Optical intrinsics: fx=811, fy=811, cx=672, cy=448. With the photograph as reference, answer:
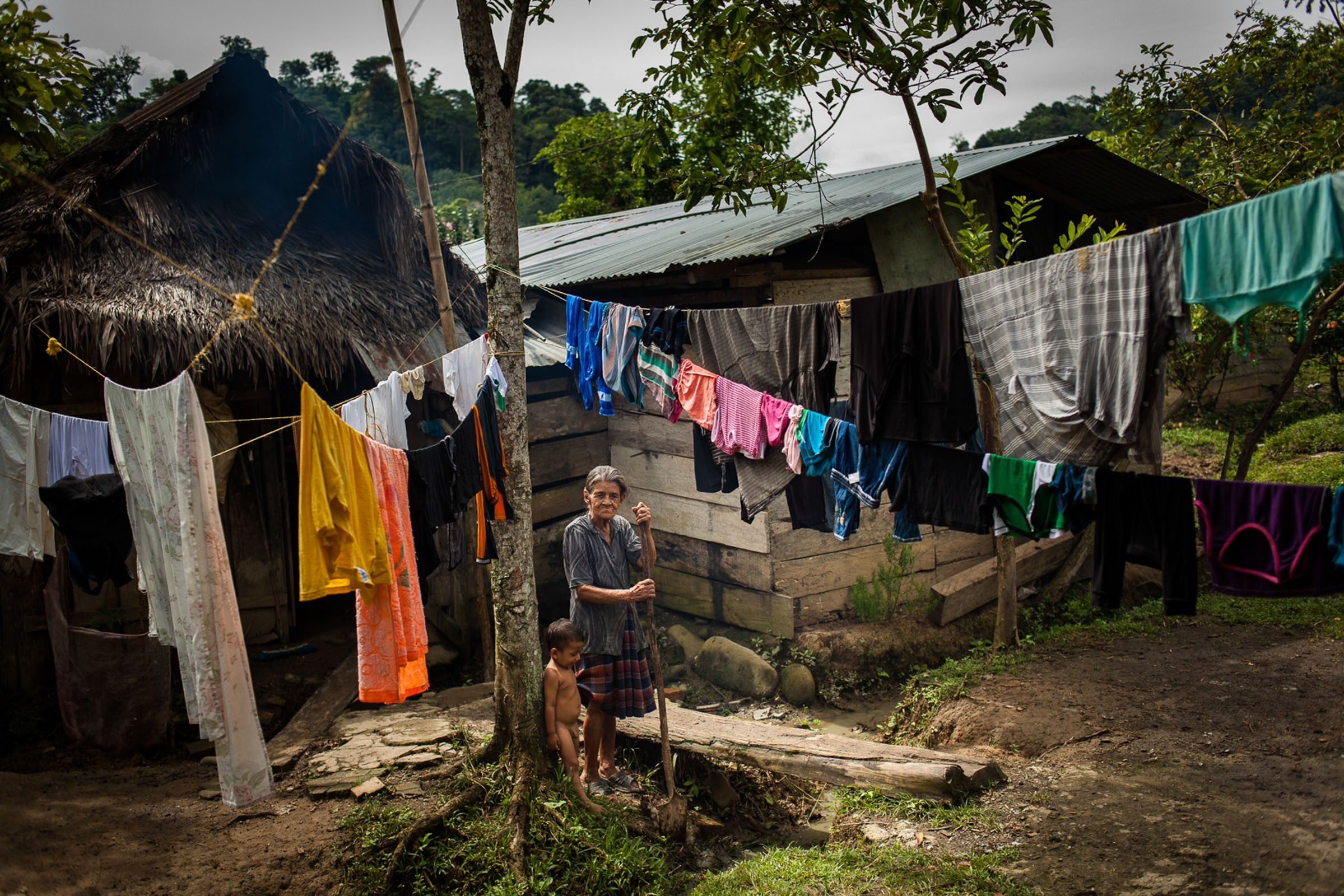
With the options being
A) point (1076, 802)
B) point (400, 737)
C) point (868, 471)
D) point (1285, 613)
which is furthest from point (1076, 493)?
point (1285, 613)

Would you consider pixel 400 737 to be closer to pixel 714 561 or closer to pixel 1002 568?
pixel 714 561

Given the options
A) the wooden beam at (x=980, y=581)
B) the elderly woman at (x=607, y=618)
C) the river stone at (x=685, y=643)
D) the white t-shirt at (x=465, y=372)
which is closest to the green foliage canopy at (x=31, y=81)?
the white t-shirt at (x=465, y=372)

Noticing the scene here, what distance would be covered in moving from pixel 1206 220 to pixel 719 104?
3883 millimetres

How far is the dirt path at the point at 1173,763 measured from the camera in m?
3.60

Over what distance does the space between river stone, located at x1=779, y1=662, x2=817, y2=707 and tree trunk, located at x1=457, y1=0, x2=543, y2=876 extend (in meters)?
2.72

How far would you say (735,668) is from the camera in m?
6.89

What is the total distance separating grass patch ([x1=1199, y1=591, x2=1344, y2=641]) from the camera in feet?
21.1

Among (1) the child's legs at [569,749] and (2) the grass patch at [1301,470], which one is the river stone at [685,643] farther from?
(2) the grass patch at [1301,470]

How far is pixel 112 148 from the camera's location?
6215 millimetres

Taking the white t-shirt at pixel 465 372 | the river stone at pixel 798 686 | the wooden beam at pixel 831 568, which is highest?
the white t-shirt at pixel 465 372

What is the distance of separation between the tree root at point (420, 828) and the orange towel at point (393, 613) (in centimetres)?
62

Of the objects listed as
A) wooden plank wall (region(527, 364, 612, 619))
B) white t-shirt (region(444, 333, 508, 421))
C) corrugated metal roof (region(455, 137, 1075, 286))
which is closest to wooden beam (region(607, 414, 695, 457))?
wooden plank wall (region(527, 364, 612, 619))

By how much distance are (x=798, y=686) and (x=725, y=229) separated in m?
4.19

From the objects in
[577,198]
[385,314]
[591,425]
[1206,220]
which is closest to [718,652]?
[591,425]
